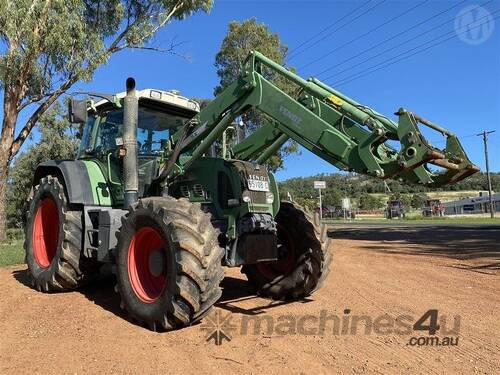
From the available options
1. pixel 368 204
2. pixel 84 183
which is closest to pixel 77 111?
pixel 84 183

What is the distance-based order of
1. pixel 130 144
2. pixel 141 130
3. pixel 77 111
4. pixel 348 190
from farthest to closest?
pixel 348 190
pixel 141 130
pixel 77 111
pixel 130 144

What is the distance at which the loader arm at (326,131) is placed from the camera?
175 inches

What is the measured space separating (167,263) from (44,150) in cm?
2891

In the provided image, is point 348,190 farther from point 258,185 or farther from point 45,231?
point 258,185

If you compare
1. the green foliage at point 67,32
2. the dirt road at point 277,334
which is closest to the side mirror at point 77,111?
the dirt road at point 277,334

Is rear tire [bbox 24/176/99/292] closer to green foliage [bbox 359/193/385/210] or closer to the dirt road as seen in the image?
the dirt road

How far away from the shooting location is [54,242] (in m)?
7.62

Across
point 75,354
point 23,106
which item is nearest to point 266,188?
point 75,354

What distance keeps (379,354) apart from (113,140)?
4702mm

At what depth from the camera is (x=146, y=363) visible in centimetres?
401

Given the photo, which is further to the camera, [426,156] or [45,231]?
[45,231]

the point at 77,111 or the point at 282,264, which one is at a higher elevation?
the point at 77,111

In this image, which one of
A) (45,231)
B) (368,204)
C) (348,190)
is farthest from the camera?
(348,190)

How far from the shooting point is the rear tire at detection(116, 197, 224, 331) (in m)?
4.69
